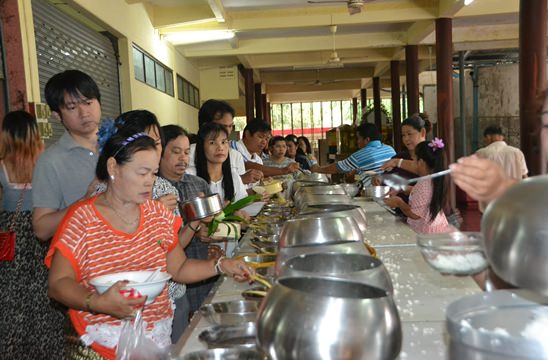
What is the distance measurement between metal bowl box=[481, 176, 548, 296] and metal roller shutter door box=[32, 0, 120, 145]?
429 cm

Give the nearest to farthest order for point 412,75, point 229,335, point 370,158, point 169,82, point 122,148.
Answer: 1. point 229,335
2. point 122,148
3. point 370,158
4. point 169,82
5. point 412,75

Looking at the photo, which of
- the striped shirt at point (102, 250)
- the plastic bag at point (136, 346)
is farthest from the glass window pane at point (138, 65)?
the plastic bag at point (136, 346)

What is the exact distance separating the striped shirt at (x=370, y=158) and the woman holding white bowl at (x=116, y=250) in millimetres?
3794

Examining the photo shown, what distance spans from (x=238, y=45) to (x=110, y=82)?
15.4 feet

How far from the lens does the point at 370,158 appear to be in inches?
218

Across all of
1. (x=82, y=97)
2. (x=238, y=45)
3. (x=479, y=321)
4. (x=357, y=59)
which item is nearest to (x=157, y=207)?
(x=82, y=97)

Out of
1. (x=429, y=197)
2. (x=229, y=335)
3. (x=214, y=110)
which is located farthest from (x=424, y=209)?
(x=229, y=335)

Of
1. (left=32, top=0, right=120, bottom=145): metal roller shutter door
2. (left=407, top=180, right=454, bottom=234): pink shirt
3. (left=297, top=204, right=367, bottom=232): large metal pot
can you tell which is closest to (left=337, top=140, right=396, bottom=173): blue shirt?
(left=407, top=180, right=454, bottom=234): pink shirt

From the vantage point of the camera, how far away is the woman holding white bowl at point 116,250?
1.63 m

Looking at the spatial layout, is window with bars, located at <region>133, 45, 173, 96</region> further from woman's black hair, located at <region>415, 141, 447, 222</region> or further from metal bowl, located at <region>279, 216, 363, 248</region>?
metal bowl, located at <region>279, 216, 363, 248</region>

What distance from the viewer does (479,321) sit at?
2.77 feet

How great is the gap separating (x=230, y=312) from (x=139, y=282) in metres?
0.28

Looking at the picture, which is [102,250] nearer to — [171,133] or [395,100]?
[171,133]

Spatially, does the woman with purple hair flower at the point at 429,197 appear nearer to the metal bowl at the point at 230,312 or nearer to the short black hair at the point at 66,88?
the metal bowl at the point at 230,312
